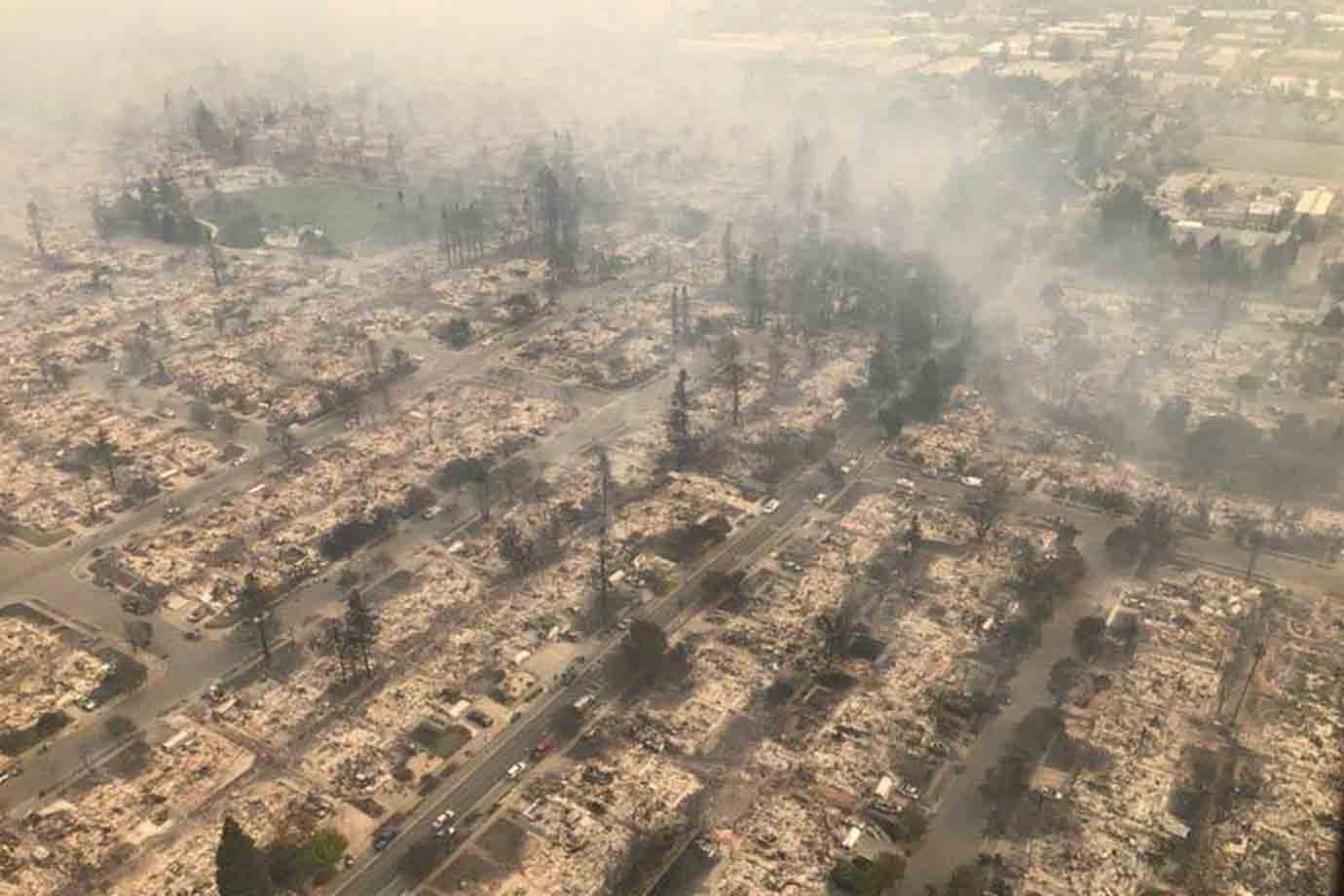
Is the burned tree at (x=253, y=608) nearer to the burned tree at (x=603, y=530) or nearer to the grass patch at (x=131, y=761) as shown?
the grass patch at (x=131, y=761)

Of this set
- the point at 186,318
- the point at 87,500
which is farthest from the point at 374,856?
the point at 186,318

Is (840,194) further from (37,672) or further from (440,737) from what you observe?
(37,672)

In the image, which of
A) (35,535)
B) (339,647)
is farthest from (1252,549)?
(35,535)

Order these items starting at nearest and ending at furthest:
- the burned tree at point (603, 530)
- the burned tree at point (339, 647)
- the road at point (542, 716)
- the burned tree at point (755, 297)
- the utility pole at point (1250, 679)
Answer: the road at point (542, 716), the utility pole at point (1250, 679), the burned tree at point (339, 647), the burned tree at point (603, 530), the burned tree at point (755, 297)

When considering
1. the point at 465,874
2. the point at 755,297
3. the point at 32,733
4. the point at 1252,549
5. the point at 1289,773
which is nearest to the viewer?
the point at 465,874

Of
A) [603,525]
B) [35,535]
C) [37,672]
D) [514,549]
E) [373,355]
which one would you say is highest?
[373,355]

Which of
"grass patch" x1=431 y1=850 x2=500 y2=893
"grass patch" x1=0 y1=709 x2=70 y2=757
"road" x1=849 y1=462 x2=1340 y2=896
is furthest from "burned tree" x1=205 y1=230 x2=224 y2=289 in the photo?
"grass patch" x1=431 y1=850 x2=500 y2=893

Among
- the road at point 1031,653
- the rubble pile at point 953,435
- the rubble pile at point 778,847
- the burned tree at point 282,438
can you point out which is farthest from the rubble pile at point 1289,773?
the burned tree at point 282,438
